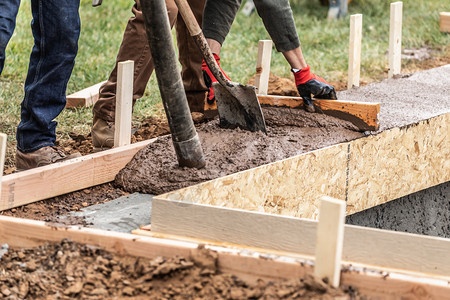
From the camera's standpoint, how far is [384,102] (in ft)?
14.5

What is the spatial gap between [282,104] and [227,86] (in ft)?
1.62

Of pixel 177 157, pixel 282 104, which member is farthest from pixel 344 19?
pixel 177 157

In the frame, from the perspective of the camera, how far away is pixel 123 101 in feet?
11.6

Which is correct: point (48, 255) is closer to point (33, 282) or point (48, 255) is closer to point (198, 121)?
point (33, 282)

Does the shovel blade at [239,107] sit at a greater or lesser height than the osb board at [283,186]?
greater

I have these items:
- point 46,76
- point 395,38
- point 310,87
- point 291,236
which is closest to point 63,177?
point 46,76

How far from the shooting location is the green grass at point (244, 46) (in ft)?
17.2

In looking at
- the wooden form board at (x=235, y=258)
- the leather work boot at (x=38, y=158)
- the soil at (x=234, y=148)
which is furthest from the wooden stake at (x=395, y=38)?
the wooden form board at (x=235, y=258)

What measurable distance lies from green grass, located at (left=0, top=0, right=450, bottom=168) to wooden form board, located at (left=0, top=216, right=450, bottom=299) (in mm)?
1703

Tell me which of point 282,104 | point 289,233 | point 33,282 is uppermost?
point 282,104

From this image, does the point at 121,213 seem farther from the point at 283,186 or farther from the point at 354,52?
the point at 354,52

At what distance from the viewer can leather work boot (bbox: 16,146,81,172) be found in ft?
11.1

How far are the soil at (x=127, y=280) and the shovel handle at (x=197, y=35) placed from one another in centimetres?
140

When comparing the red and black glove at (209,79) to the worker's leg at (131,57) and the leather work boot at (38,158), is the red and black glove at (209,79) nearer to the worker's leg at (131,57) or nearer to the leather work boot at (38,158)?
the worker's leg at (131,57)
